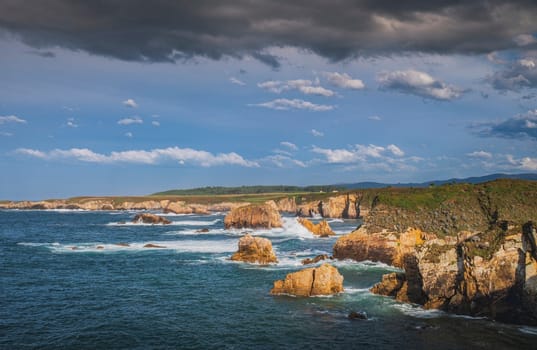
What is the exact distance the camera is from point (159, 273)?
56.2 metres

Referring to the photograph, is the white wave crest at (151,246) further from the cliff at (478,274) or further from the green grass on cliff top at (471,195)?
the cliff at (478,274)

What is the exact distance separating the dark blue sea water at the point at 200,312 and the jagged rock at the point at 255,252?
8.79 feet

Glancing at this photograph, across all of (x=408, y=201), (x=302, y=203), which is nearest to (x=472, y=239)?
(x=408, y=201)

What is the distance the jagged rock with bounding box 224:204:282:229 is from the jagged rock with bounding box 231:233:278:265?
5536 centimetres

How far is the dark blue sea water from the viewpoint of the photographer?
30862 mm

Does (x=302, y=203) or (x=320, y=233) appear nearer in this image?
(x=320, y=233)

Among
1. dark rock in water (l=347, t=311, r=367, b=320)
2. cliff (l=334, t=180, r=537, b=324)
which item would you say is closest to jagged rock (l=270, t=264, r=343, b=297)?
cliff (l=334, t=180, r=537, b=324)

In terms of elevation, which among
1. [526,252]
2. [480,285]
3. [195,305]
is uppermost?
[526,252]

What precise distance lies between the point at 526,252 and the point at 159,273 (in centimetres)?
3973

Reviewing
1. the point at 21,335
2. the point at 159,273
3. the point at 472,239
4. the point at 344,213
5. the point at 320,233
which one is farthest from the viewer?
the point at 344,213

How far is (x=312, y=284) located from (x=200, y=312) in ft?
36.6

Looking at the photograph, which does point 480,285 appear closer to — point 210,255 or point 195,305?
point 195,305

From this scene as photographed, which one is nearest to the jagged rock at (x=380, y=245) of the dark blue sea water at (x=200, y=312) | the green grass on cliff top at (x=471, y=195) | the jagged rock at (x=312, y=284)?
the dark blue sea water at (x=200, y=312)

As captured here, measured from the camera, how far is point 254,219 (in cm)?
12119
